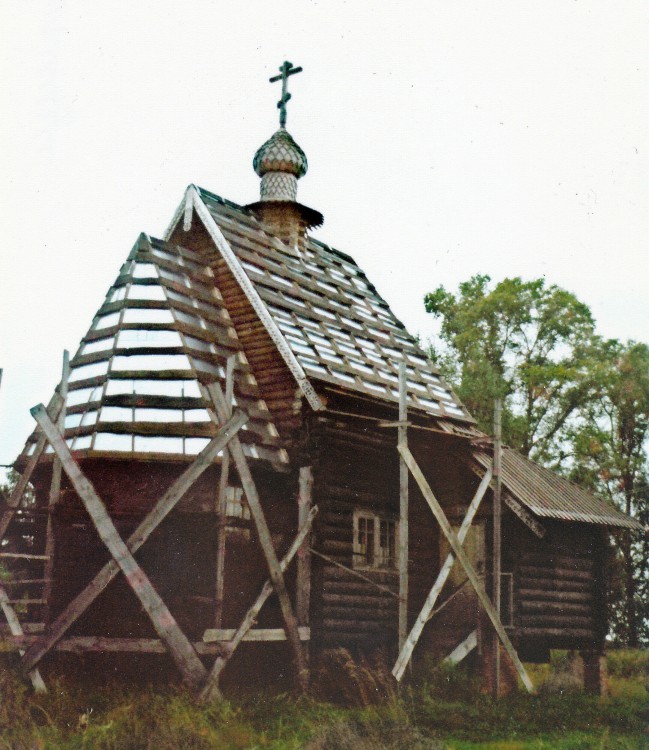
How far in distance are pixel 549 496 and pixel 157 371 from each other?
820 cm

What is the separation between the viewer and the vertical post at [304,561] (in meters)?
13.6

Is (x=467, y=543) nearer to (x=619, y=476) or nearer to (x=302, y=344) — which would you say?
(x=302, y=344)

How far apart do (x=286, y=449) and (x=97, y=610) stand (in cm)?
388

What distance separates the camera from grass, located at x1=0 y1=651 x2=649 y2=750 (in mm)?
9109

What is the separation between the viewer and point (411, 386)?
1722 cm

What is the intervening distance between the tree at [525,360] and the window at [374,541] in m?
15.3

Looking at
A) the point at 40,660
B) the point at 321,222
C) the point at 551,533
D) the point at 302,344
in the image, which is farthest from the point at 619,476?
Answer: the point at 40,660

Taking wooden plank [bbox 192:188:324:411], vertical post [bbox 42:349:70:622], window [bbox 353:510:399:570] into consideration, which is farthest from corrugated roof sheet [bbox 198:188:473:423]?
vertical post [bbox 42:349:70:622]

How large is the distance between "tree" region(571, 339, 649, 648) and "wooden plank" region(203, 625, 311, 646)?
17.4m

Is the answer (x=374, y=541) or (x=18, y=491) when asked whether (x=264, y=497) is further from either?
(x=18, y=491)

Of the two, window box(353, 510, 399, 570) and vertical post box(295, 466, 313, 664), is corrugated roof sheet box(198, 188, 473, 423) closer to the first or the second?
vertical post box(295, 466, 313, 664)

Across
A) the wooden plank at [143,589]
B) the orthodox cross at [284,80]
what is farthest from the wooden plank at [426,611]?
the orthodox cross at [284,80]

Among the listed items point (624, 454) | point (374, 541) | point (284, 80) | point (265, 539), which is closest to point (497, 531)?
point (374, 541)

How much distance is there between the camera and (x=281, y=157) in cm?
1959
